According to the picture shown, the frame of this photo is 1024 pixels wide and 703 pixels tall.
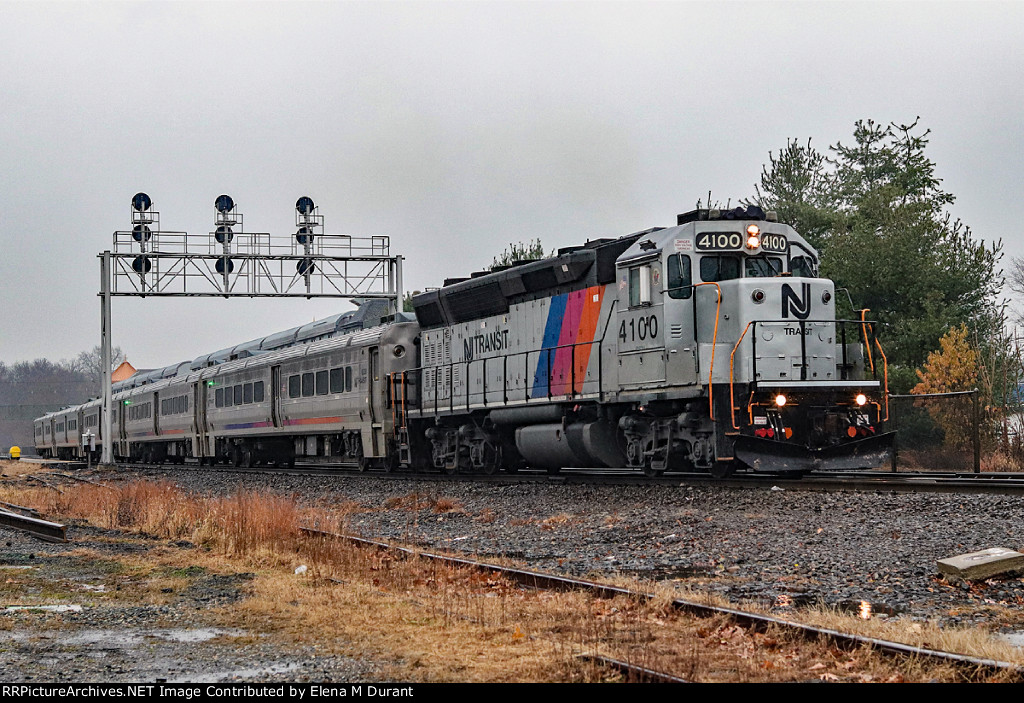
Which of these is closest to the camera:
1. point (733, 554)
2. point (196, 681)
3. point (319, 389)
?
point (196, 681)

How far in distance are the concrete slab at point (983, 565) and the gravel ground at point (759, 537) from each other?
7 cm

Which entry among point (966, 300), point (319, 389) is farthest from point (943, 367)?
point (319, 389)

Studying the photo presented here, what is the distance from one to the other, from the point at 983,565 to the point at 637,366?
8439 mm

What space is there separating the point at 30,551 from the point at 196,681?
7183mm

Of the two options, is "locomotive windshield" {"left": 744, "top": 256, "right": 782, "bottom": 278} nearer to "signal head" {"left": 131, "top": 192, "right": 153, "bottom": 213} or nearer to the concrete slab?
the concrete slab

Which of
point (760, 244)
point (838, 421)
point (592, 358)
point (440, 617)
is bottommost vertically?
point (440, 617)

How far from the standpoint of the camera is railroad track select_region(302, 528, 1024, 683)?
16.9 ft

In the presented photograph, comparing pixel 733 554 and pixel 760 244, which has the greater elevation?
pixel 760 244

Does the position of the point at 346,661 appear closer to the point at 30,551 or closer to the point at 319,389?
the point at 30,551

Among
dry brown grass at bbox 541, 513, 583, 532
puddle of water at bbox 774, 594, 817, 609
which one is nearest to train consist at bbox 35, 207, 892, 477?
dry brown grass at bbox 541, 513, 583, 532

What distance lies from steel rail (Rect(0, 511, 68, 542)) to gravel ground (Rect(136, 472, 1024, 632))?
11.4 ft

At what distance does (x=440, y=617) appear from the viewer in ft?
23.5

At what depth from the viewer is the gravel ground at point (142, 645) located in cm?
562

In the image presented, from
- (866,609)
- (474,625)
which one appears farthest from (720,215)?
(474,625)
